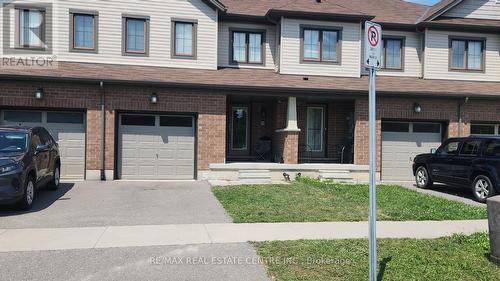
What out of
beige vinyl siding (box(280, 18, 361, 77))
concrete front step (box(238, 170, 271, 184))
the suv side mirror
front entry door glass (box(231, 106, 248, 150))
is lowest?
concrete front step (box(238, 170, 271, 184))

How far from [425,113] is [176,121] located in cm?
938

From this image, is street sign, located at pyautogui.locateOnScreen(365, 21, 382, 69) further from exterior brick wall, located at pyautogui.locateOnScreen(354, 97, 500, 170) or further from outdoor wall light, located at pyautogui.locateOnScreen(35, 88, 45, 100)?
outdoor wall light, located at pyautogui.locateOnScreen(35, 88, 45, 100)

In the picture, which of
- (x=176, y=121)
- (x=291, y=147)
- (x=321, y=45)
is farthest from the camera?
(x=321, y=45)

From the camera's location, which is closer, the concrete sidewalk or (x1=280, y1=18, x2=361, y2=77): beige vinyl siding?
the concrete sidewalk

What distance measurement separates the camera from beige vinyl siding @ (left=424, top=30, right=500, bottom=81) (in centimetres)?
1811

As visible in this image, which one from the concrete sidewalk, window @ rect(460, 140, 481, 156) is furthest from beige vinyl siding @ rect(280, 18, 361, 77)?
the concrete sidewalk

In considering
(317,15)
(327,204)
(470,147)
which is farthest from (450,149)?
(317,15)

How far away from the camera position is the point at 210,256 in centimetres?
611

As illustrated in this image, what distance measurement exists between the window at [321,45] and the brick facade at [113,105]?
439cm

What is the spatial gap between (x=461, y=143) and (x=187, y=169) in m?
9.03

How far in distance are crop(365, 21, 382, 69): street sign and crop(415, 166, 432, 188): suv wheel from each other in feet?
34.9

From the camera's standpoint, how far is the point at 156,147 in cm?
1524

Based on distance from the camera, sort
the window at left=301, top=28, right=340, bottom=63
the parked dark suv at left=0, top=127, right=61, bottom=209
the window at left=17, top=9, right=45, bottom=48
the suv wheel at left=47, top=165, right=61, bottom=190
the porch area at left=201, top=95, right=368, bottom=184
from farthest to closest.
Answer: the porch area at left=201, top=95, right=368, bottom=184, the window at left=301, top=28, right=340, bottom=63, the window at left=17, top=9, right=45, bottom=48, the suv wheel at left=47, top=165, right=61, bottom=190, the parked dark suv at left=0, top=127, right=61, bottom=209

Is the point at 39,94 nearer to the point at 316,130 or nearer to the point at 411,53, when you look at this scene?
the point at 316,130
